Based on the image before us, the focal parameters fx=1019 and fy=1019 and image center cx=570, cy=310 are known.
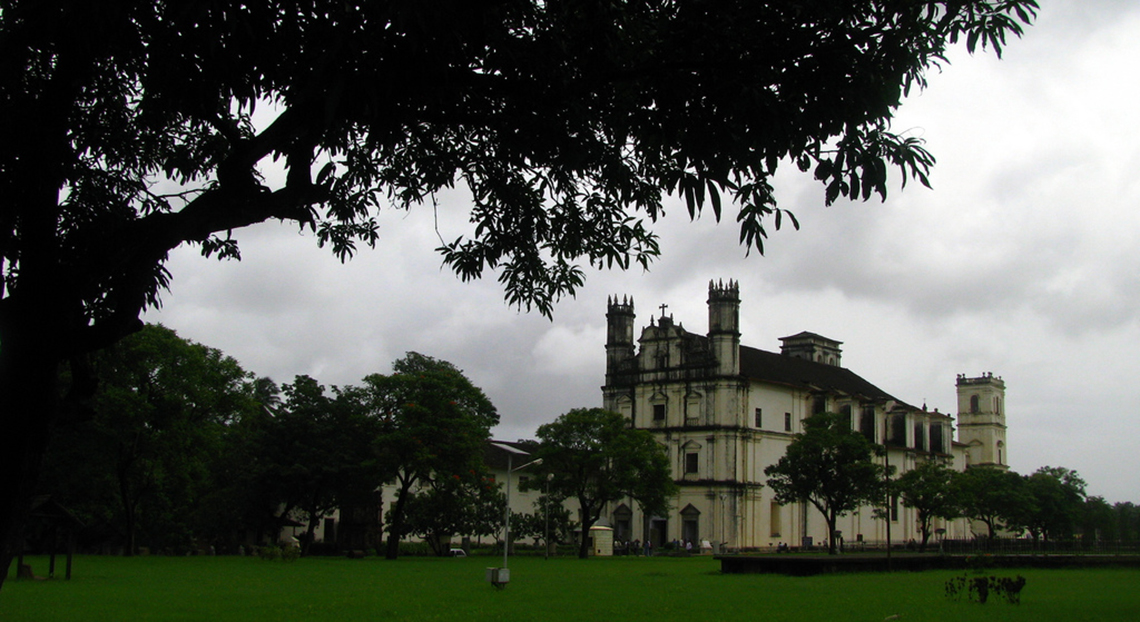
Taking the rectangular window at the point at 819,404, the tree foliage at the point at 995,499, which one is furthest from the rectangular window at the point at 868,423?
the tree foliage at the point at 995,499

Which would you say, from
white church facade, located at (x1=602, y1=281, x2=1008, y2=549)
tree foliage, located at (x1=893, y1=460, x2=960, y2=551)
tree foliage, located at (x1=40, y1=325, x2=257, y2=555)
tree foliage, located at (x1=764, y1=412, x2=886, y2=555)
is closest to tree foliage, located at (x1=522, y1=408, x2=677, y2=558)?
tree foliage, located at (x1=764, y1=412, x2=886, y2=555)

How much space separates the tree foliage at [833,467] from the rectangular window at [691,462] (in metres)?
13.1

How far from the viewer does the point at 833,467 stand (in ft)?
185

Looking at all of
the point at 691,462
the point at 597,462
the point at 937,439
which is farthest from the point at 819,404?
the point at 597,462

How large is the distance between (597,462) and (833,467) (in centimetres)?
1407

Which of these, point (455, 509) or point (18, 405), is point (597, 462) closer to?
point (455, 509)

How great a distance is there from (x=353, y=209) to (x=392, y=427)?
40.1 metres

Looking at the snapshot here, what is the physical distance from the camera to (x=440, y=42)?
243 inches

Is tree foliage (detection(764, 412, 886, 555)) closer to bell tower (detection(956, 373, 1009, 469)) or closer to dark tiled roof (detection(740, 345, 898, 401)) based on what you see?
dark tiled roof (detection(740, 345, 898, 401))

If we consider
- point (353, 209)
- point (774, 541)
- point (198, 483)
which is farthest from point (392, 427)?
point (353, 209)

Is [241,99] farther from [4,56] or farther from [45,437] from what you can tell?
[45,437]

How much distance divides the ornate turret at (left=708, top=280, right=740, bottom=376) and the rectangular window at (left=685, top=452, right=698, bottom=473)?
614 cm

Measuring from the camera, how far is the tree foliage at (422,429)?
4550cm

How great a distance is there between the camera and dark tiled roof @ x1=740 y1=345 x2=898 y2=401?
242ft
